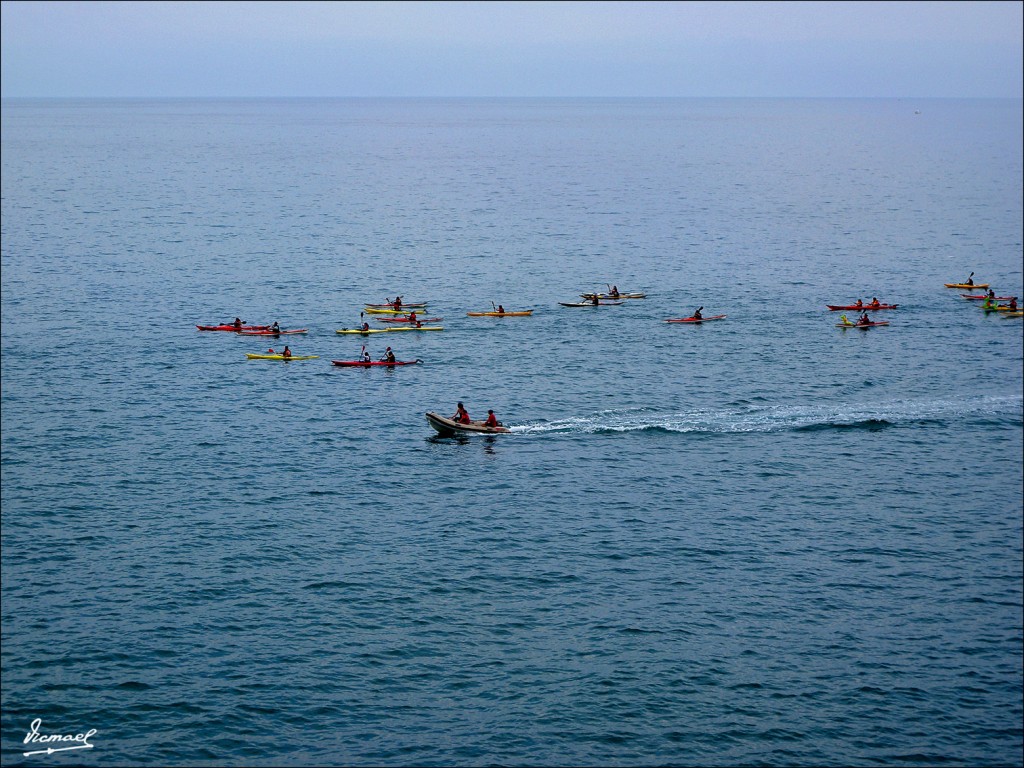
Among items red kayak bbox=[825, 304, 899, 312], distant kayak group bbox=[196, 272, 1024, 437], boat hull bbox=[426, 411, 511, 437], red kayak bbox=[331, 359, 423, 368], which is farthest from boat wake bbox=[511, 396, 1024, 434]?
red kayak bbox=[825, 304, 899, 312]

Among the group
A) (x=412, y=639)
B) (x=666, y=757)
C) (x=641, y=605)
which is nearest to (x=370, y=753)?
(x=412, y=639)

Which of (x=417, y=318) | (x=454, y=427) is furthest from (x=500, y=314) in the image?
(x=454, y=427)

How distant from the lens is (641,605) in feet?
159

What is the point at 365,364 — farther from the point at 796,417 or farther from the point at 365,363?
the point at 796,417

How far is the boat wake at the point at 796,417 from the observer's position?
70.6 metres

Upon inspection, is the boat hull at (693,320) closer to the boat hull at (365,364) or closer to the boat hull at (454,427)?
the boat hull at (365,364)

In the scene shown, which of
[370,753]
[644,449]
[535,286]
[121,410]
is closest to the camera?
[370,753]

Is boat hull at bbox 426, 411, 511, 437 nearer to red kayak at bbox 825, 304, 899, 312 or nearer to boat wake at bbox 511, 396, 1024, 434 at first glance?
boat wake at bbox 511, 396, 1024, 434

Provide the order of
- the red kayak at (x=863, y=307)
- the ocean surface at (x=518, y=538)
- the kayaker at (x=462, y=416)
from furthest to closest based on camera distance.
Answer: the red kayak at (x=863, y=307) < the kayaker at (x=462, y=416) < the ocean surface at (x=518, y=538)

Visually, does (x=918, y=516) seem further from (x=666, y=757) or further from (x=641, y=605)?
(x=666, y=757)

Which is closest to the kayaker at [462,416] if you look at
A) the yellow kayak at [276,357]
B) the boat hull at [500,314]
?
the yellow kayak at [276,357]

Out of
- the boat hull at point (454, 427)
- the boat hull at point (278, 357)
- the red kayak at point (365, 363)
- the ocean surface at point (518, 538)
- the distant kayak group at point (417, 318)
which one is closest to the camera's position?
the ocean surface at point (518, 538)

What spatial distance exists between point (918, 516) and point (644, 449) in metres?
16.4

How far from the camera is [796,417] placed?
72.8 metres
